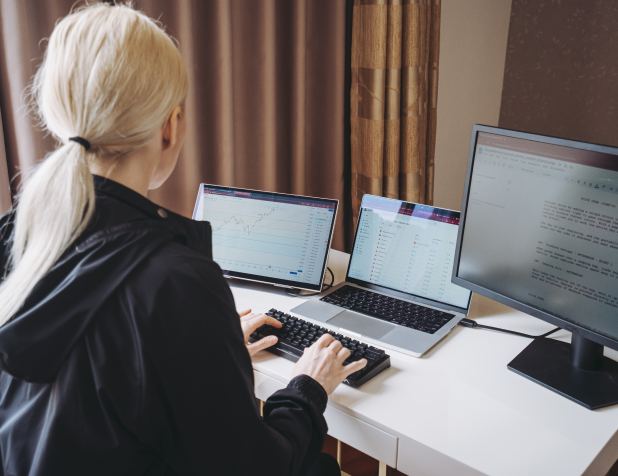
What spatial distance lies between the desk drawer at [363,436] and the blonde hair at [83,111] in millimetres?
526

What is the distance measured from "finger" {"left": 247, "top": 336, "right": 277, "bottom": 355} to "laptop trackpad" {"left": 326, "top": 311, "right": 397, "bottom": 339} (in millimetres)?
160

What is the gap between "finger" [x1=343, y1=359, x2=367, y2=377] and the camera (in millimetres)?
938

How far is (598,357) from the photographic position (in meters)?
0.99

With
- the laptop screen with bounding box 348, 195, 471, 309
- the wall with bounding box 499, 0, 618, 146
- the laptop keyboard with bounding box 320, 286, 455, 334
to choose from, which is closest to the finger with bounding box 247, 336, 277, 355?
the laptop keyboard with bounding box 320, 286, 455, 334

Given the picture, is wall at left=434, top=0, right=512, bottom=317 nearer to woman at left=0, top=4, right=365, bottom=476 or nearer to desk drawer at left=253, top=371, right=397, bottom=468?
desk drawer at left=253, top=371, right=397, bottom=468

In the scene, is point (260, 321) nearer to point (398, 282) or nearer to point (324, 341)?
point (324, 341)

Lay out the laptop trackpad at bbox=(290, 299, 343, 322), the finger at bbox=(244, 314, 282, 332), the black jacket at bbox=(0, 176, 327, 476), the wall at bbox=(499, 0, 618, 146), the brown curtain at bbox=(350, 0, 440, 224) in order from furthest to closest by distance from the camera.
Result: the wall at bbox=(499, 0, 618, 146) → the brown curtain at bbox=(350, 0, 440, 224) → the laptop trackpad at bbox=(290, 299, 343, 322) → the finger at bbox=(244, 314, 282, 332) → the black jacket at bbox=(0, 176, 327, 476)

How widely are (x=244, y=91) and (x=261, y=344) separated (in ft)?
3.15

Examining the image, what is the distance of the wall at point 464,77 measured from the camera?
243 cm

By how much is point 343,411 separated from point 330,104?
1259mm

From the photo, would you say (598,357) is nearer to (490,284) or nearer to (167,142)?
(490,284)

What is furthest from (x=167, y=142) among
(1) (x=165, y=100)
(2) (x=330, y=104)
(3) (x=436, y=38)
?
(3) (x=436, y=38)

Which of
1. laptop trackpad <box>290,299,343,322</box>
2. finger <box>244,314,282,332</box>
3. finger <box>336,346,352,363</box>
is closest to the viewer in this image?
finger <box>336,346,352,363</box>

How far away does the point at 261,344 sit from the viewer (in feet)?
3.45
